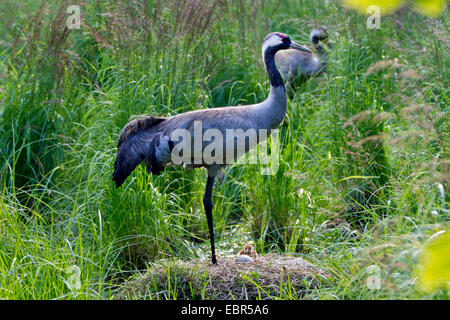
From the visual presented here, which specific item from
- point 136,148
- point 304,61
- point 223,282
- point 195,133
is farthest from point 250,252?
point 304,61

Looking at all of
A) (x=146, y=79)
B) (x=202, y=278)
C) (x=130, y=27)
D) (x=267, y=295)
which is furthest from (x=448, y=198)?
(x=130, y=27)

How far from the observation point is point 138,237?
14.8 feet

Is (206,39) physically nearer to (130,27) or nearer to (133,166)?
(130,27)

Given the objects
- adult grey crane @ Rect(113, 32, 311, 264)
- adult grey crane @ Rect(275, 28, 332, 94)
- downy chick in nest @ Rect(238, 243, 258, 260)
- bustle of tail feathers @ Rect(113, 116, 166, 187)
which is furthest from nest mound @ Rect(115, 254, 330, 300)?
adult grey crane @ Rect(275, 28, 332, 94)

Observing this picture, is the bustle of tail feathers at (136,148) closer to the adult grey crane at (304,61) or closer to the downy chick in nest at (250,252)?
the downy chick in nest at (250,252)

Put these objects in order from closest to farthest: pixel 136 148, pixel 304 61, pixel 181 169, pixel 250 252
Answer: pixel 250 252
pixel 136 148
pixel 181 169
pixel 304 61

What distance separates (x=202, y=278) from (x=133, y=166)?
3.39 feet

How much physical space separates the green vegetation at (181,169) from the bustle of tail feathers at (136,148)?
0.19 m

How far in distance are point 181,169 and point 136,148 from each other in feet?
2.68

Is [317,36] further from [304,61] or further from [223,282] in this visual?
[223,282]

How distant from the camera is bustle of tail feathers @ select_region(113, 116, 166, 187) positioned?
4344 millimetres

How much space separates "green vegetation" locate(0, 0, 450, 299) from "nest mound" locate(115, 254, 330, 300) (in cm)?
9

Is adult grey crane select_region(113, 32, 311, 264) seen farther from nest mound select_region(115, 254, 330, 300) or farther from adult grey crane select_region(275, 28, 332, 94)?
adult grey crane select_region(275, 28, 332, 94)

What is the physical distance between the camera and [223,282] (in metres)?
3.99
